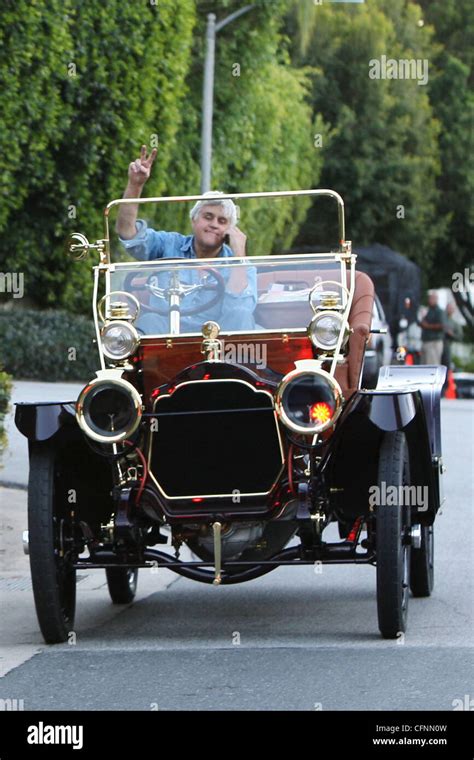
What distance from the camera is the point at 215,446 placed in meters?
7.36

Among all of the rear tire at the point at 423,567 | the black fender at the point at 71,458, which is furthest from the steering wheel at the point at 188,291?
the rear tire at the point at 423,567

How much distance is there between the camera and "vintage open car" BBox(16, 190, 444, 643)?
7.23 metres

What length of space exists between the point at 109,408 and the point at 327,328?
1.02 metres

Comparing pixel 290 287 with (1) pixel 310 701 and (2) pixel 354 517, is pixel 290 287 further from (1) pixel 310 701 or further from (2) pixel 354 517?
(1) pixel 310 701

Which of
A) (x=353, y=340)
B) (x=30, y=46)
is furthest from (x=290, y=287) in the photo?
(x=30, y=46)

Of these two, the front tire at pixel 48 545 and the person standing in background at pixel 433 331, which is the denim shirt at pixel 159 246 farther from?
the person standing in background at pixel 433 331

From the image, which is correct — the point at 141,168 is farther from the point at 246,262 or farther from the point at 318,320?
the point at 318,320

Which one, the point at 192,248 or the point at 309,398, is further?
the point at 192,248

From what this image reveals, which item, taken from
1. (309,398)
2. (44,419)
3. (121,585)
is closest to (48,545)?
(44,419)

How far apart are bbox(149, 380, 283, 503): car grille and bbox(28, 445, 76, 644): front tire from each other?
46 centimetres

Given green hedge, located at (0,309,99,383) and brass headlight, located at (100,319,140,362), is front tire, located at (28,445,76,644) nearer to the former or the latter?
brass headlight, located at (100,319,140,362)

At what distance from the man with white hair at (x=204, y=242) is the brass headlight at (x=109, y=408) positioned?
71 cm

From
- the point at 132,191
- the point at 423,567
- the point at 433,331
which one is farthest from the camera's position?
the point at 433,331

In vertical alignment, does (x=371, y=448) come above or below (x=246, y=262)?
below
